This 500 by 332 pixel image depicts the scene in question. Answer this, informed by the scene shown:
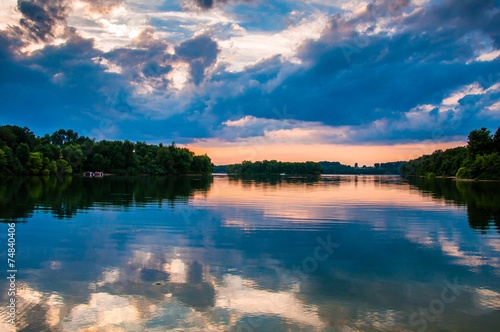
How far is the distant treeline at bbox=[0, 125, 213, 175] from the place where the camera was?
4126 inches

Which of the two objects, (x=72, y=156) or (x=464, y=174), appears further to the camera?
(x=72, y=156)

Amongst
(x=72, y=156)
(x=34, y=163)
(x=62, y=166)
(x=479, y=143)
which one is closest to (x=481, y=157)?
(x=479, y=143)

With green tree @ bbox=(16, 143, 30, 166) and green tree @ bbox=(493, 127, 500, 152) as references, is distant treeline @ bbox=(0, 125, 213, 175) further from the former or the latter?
green tree @ bbox=(493, 127, 500, 152)

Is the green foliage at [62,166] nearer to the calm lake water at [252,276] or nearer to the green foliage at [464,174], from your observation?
the calm lake water at [252,276]

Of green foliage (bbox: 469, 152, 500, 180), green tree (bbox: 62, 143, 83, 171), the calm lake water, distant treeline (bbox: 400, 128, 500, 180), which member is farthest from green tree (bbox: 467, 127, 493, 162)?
green tree (bbox: 62, 143, 83, 171)

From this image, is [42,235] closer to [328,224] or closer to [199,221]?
[199,221]

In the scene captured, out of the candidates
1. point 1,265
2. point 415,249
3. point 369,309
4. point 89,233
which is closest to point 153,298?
point 369,309

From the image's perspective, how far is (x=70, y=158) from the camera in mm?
138250

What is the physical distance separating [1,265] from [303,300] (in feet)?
32.0

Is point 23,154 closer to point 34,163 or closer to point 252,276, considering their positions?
point 34,163

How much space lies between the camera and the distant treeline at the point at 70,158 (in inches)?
4126

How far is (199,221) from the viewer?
20781mm

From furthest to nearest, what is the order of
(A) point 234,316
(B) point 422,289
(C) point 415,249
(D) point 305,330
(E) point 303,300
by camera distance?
(C) point 415,249
(B) point 422,289
(E) point 303,300
(A) point 234,316
(D) point 305,330

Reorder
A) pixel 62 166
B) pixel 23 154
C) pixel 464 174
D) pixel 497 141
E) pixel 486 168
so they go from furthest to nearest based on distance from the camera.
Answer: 1. pixel 62 166
2. pixel 464 174
3. pixel 497 141
4. pixel 23 154
5. pixel 486 168
